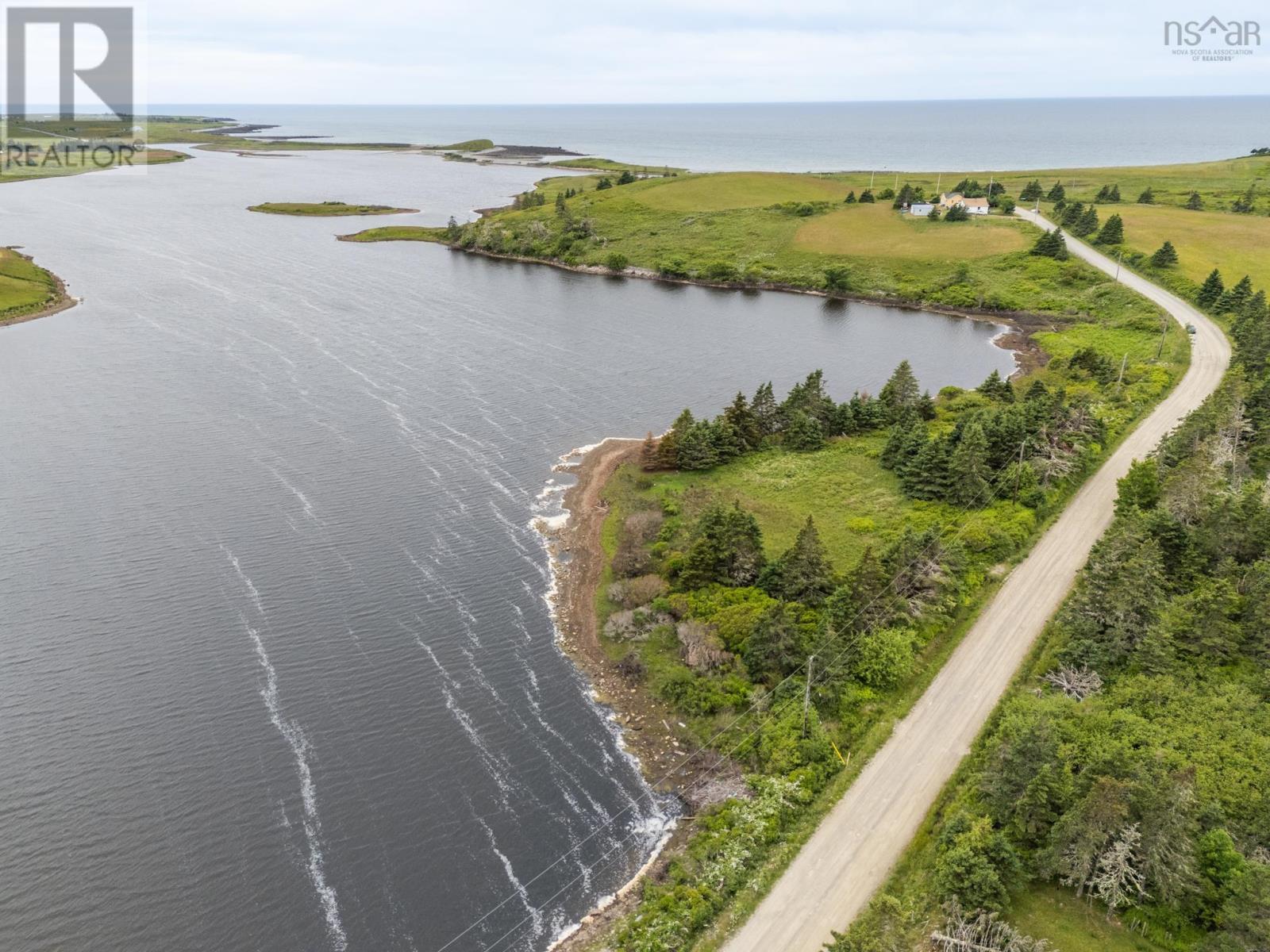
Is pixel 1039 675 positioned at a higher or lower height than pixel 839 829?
higher

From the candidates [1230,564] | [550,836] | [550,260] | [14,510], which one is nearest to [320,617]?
[550,836]

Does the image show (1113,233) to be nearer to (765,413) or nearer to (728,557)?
(765,413)

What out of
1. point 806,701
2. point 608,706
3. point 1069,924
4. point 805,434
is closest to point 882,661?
point 806,701

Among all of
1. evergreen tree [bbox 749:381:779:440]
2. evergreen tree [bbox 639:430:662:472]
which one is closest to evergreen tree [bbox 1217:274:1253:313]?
evergreen tree [bbox 749:381:779:440]

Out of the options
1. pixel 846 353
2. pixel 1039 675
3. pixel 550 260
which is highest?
pixel 550 260

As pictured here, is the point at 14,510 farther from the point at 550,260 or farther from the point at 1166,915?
the point at 550,260

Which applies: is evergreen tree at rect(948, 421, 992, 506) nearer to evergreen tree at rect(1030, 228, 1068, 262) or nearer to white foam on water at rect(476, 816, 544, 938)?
white foam on water at rect(476, 816, 544, 938)

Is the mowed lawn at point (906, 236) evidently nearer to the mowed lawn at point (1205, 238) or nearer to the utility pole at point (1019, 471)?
the mowed lawn at point (1205, 238)
